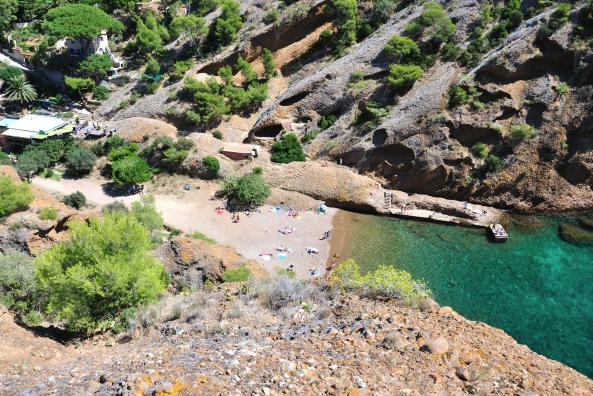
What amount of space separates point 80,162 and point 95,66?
52.1 feet

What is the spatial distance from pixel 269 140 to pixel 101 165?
1686 cm

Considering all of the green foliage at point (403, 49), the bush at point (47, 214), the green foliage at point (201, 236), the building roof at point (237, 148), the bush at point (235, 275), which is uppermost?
the green foliage at point (403, 49)

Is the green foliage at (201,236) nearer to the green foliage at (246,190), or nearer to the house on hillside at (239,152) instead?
the green foliage at (246,190)

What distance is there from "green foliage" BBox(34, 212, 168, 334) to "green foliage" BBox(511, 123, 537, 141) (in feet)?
103

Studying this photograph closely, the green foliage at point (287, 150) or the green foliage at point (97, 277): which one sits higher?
the green foliage at point (97, 277)

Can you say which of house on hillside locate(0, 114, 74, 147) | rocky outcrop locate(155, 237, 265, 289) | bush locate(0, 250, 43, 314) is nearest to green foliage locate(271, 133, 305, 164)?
rocky outcrop locate(155, 237, 265, 289)

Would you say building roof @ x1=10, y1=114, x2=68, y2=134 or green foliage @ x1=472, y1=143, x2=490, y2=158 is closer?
green foliage @ x1=472, y1=143, x2=490, y2=158

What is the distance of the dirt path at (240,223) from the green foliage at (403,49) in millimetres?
15992

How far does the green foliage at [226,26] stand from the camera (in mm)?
52031

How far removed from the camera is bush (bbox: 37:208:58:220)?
94.7 ft

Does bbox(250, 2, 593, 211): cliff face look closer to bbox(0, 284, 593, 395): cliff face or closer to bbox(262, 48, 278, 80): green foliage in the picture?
bbox(262, 48, 278, 80): green foliage

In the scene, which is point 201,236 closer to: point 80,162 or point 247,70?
point 80,162

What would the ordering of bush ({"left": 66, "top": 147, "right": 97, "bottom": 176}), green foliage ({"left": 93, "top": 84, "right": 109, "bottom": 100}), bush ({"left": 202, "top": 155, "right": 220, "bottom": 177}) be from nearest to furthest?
bush ({"left": 202, "top": 155, "right": 220, "bottom": 177}), bush ({"left": 66, "top": 147, "right": 97, "bottom": 176}), green foliage ({"left": 93, "top": 84, "right": 109, "bottom": 100})

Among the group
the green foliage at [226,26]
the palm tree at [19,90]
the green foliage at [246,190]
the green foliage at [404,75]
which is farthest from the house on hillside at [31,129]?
the green foliage at [404,75]
